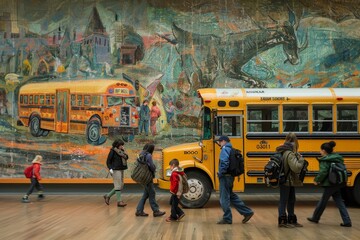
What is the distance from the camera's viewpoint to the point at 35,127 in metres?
19.3

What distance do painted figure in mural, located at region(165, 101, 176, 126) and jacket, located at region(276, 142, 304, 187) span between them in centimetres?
768

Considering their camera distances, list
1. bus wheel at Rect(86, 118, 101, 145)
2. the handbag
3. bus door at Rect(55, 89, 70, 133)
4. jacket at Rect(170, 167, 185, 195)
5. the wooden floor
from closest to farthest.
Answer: the wooden floor < jacket at Rect(170, 167, 185, 195) < the handbag < bus wheel at Rect(86, 118, 101, 145) < bus door at Rect(55, 89, 70, 133)

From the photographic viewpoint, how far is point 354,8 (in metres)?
19.4

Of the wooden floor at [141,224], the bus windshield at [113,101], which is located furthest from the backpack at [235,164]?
the bus windshield at [113,101]

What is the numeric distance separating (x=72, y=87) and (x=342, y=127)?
8.94 m

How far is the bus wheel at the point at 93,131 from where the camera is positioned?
19047 millimetres

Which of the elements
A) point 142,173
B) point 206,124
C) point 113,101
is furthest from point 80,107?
point 142,173

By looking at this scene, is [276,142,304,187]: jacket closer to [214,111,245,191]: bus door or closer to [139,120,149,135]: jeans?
[214,111,245,191]: bus door

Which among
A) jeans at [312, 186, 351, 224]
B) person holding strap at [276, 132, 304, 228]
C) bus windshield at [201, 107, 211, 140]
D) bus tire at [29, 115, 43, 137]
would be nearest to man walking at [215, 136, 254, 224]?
person holding strap at [276, 132, 304, 228]

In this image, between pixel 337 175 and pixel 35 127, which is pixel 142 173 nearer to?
pixel 337 175

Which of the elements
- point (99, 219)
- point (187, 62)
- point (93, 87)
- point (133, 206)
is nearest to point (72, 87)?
point (93, 87)

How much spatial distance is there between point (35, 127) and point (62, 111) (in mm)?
1045

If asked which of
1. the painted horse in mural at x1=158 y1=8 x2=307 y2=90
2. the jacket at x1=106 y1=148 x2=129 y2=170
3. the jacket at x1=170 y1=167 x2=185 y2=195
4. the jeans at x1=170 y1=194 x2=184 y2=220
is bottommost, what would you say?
the jeans at x1=170 y1=194 x2=184 y2=220

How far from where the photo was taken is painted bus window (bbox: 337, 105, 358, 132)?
49.7 feet
